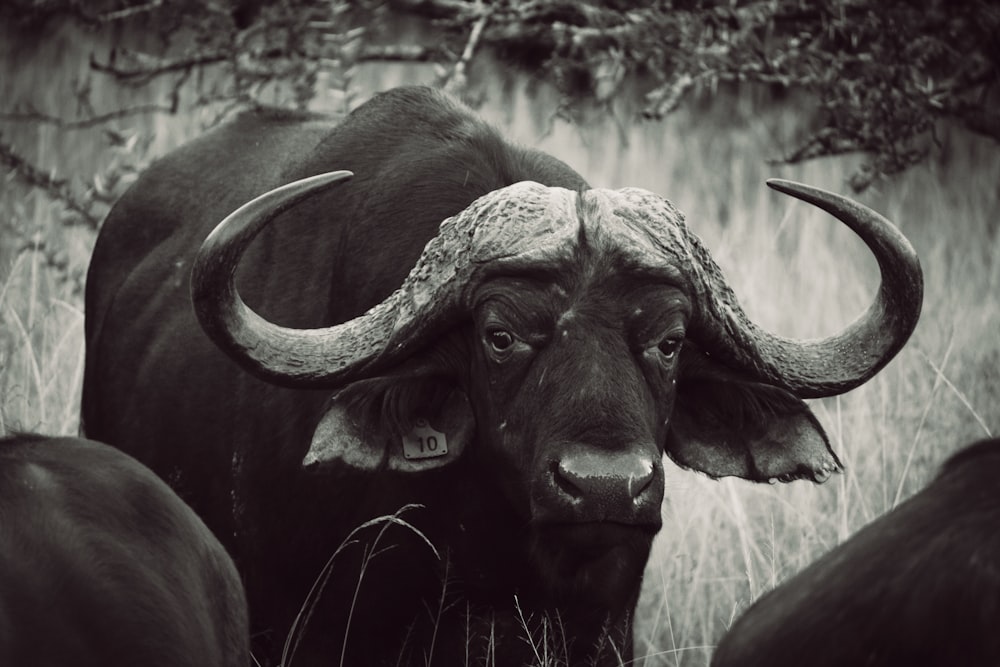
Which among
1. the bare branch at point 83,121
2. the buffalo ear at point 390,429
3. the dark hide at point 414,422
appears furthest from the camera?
the bare branch at point 83,121

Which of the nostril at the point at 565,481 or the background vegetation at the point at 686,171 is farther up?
the nostril at the point at 565,481

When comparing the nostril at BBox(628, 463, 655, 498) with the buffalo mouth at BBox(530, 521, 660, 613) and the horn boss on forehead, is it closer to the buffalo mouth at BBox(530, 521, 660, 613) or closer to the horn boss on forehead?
the buffalo mouth at BBox(530, 521, 660, 613)

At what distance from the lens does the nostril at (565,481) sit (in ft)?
13.4

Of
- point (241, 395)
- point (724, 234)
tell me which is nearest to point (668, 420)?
point (241, 395)

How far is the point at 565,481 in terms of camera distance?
4.14m

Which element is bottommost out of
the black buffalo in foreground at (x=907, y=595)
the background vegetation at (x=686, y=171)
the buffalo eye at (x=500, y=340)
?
the background vegetation at (x=686, y=171)

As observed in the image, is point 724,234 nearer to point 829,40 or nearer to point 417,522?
Result: point 829,40

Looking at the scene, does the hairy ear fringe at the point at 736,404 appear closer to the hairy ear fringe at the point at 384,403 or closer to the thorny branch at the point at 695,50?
the hairy ear fringe at the point at 384,403

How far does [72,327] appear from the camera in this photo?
7.40m

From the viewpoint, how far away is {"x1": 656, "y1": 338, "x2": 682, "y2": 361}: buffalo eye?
14.6 ft

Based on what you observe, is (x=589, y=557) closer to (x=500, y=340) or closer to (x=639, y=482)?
(x=639, y=482)

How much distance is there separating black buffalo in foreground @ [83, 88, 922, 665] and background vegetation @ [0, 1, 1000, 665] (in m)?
1.07

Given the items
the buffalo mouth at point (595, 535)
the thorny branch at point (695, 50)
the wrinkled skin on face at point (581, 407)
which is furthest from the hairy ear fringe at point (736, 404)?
the thorny branch at point (695, 50)

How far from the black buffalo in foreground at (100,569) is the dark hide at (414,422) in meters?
0.98
